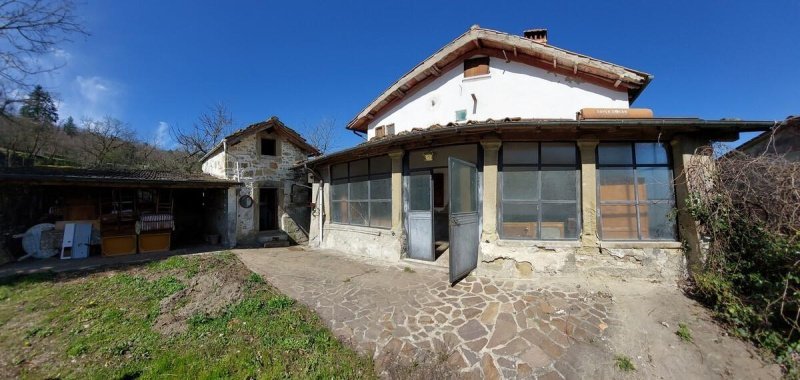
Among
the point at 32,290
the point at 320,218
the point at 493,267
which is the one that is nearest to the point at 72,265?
the point at 32,290

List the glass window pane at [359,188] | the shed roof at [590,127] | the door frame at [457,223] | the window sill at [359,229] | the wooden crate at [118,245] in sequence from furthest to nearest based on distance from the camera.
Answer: the wooden crate at [118,245]
the glass window pane at [359,188]
the window sill at [359,229]
the door frame at [457,223]
the shed roof at [590,127]

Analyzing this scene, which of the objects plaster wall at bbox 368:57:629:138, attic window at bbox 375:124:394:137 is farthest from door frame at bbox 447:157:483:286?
attic window at bbox 375:124:394:137

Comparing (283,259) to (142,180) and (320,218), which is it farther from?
(142,180)

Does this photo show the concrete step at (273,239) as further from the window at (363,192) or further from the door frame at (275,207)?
the window at (363,192)

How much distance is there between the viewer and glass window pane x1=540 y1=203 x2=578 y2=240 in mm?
5504

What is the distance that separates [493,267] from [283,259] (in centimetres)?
587

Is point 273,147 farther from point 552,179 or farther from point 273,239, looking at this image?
point 552,179

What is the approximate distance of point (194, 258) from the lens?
26.3 feet

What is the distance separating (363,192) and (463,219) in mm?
3674

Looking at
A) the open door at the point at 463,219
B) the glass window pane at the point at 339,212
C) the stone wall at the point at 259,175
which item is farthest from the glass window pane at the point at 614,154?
the stone wall at the point at 259,175

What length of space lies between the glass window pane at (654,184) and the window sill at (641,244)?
31.4 inches

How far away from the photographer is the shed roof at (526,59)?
22.4ft

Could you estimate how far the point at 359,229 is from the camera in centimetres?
825

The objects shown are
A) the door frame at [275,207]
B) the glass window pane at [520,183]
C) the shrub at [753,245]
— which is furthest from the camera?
the door frame at [275,207]
